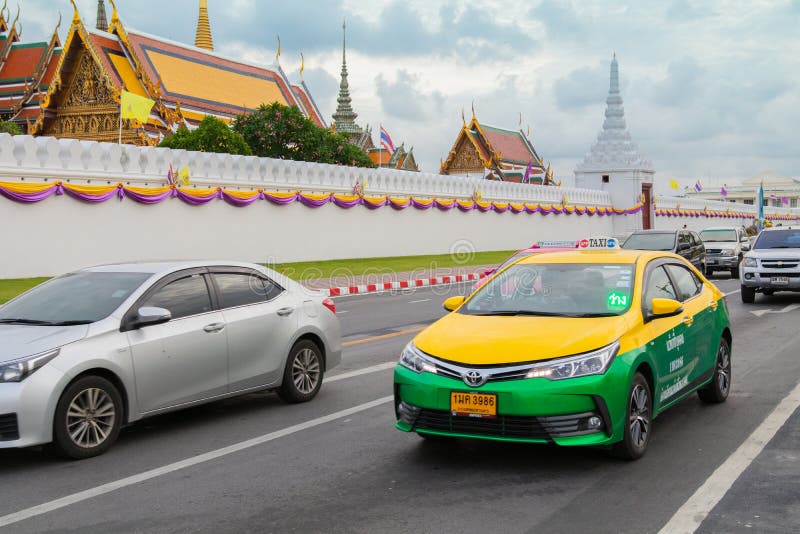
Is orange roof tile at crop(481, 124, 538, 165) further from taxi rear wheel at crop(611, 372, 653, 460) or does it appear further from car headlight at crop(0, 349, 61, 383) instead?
car headlight at crop(0, 349, 61, 383)

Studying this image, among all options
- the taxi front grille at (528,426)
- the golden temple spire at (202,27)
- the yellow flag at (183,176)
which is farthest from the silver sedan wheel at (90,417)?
the golden temple spire at (202,27)

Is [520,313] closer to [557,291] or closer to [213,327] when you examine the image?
[557,291]

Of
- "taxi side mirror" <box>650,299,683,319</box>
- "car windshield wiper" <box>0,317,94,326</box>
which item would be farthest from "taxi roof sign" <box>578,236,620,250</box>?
"car windshield wiper" <box>0,317,94,326</box>

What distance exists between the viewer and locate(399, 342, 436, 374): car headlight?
222 inches

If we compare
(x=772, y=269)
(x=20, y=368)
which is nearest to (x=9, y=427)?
(x=20, y=368)

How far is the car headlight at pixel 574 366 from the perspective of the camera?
5344mm

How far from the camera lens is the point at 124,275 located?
23.3 feet

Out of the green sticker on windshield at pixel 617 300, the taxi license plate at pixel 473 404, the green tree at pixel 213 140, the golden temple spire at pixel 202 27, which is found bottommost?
the taxi license plate at pixel 473 404

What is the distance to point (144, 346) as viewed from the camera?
6.50 meters

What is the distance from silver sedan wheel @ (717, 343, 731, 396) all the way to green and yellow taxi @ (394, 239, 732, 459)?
2.00ft

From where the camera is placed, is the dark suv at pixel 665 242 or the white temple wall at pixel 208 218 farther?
the white temple wall at pixel 208 218

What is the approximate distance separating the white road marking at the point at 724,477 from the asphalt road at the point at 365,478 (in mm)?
60

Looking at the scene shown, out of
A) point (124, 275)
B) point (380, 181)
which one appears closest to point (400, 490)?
point (124, 275)

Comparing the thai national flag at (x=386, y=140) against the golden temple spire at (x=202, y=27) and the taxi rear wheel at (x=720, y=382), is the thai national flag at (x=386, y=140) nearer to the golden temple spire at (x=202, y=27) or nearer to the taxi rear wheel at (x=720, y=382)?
the golden temple spire at (x=202, y=27)
